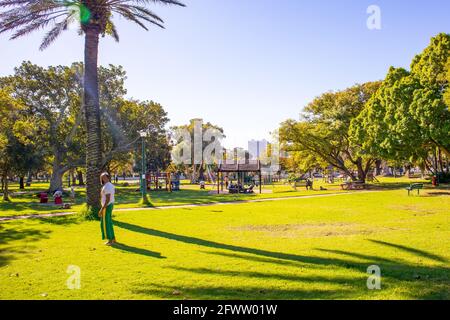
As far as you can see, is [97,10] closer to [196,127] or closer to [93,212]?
[93,212]

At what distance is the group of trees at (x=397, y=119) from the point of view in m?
23.7

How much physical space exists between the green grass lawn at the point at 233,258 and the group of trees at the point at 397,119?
11.9 metres

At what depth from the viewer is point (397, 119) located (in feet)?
85.6

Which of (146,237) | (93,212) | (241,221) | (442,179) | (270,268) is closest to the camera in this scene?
(270,268)

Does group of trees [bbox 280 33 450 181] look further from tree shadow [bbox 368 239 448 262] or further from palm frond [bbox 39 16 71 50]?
palm frond [bbox 39 16 71 50]

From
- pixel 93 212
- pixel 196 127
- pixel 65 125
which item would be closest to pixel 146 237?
pixel 93 212

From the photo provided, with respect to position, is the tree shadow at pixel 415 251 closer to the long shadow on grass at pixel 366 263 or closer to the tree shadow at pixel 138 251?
the long shadow on grass at pixel 366 263

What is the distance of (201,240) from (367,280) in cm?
531

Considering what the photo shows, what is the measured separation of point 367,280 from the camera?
20.5 ft

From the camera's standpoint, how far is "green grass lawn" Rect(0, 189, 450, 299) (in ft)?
19.3

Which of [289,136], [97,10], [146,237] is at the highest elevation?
[97,10]

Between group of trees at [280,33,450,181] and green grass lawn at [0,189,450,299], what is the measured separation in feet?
39.0

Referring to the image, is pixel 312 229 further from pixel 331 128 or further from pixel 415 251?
pixel 331 128

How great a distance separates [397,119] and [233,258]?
73.6 feet
